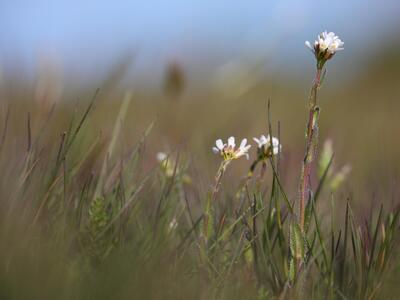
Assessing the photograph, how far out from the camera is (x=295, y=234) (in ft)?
5.00

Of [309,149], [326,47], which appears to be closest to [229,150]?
[309,149]

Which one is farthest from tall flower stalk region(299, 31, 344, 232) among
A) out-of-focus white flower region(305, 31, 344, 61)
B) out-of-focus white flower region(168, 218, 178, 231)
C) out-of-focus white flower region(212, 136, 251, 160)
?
out-of-focus white flower region(168, 218, 178, 231)

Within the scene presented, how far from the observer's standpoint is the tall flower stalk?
1.55 metres

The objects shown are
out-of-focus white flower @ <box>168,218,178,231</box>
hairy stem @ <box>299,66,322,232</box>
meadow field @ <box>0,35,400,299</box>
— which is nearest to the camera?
meadow field @ <box>0,35,400,299</box>

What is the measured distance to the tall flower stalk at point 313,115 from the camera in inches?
61.2

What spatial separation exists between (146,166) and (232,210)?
137 centimetres

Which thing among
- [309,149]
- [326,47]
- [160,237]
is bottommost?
[160,237]

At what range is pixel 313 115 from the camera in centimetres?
157

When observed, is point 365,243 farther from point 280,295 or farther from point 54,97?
point 54,97

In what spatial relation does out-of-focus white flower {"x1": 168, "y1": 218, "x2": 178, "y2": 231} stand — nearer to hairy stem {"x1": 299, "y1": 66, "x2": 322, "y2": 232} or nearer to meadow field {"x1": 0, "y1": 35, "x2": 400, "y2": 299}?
meadow field {"x1": 0, "y1": 35, "x2": 400, "y2": 299}

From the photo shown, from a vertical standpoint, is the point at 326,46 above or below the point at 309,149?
above

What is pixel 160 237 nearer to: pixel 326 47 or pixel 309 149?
pixel 309 149

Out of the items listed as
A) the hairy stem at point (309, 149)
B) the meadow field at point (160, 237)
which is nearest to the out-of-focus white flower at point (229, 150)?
the meadow field at point (160, 237)

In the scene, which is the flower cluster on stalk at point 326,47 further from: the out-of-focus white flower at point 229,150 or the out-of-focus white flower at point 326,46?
→ the out-of-focus white flower at point 229,150
